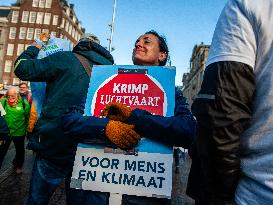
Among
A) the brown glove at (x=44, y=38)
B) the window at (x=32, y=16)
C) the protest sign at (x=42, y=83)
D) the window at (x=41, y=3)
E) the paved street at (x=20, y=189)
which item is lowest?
the paved street at (x=20, y=189)

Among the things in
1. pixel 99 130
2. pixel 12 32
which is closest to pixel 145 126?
pixel 99 130

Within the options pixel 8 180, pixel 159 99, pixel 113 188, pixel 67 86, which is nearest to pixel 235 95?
pixel 159 99

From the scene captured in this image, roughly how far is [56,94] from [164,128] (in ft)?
3.52

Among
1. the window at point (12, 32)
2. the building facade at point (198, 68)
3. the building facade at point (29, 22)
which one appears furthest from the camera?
the building facade at point (198, 68)

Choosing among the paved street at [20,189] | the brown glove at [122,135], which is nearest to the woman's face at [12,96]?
the paved street at [20,189]

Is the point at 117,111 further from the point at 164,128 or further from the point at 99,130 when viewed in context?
the point at 164,128

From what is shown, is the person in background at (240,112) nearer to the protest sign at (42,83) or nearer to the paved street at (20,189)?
the protest sign at (42,83)

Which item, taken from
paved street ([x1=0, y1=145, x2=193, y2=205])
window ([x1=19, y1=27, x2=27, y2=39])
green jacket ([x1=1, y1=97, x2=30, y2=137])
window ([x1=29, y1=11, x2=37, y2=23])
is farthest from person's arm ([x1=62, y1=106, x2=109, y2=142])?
window ([x1=29, y1=11, x2=37, y2=23])

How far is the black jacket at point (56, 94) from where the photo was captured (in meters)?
2.53

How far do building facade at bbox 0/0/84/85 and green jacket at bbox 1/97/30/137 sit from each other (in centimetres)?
4934

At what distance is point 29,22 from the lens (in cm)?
5500

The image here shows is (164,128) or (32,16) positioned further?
(32,16)

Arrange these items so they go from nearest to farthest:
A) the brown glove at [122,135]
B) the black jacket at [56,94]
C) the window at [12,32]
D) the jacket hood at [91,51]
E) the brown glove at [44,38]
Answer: the brown glove at [122,135] → the black jacket at [56,94] → the jacket hood at [91,51] → the brown glove at [44,38] → the window at [12,32]

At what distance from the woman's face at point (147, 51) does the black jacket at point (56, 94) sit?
47cm
